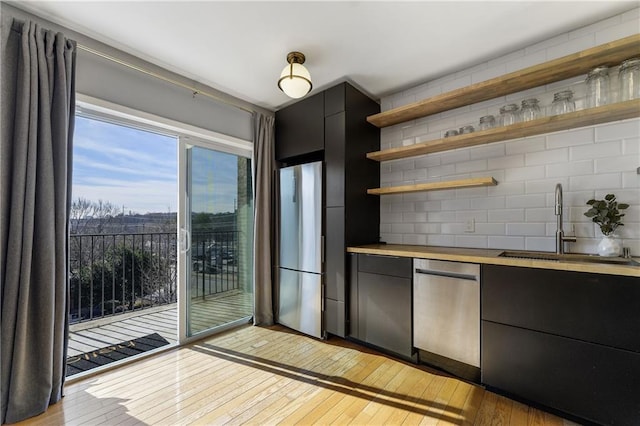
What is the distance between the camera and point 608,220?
68.6 inches

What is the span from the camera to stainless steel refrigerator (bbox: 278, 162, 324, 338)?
2.78 metres

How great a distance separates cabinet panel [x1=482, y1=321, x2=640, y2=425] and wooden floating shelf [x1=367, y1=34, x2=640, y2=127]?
1.80 metres

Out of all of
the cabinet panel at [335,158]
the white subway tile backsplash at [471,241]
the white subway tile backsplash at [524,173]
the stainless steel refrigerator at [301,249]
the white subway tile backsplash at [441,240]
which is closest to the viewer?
the white subway tile backsplash at [524,173]

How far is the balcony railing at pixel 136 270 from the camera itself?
2.91 metres

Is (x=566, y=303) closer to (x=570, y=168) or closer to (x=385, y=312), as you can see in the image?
(x=570, y=168)

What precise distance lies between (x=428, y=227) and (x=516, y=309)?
1100 mm

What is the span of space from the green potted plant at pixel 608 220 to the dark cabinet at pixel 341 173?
172 cm

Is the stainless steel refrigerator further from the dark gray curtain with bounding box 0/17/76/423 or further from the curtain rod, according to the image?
the dark gray curtain with bounding box 0/17/76/423

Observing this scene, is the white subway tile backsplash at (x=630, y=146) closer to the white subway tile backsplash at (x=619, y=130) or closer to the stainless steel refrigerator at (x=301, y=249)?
the white subway tile backsplash at (x=619, y=130)

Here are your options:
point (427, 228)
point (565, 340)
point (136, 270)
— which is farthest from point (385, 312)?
point (136, 270)

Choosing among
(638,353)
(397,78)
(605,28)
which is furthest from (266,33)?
(638,353)

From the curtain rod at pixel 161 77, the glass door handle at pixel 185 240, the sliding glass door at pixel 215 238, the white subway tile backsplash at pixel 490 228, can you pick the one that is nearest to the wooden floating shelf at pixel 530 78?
the white subway tile backsplash at pixel 490 228

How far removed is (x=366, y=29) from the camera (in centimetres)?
195

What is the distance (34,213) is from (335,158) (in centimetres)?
228
